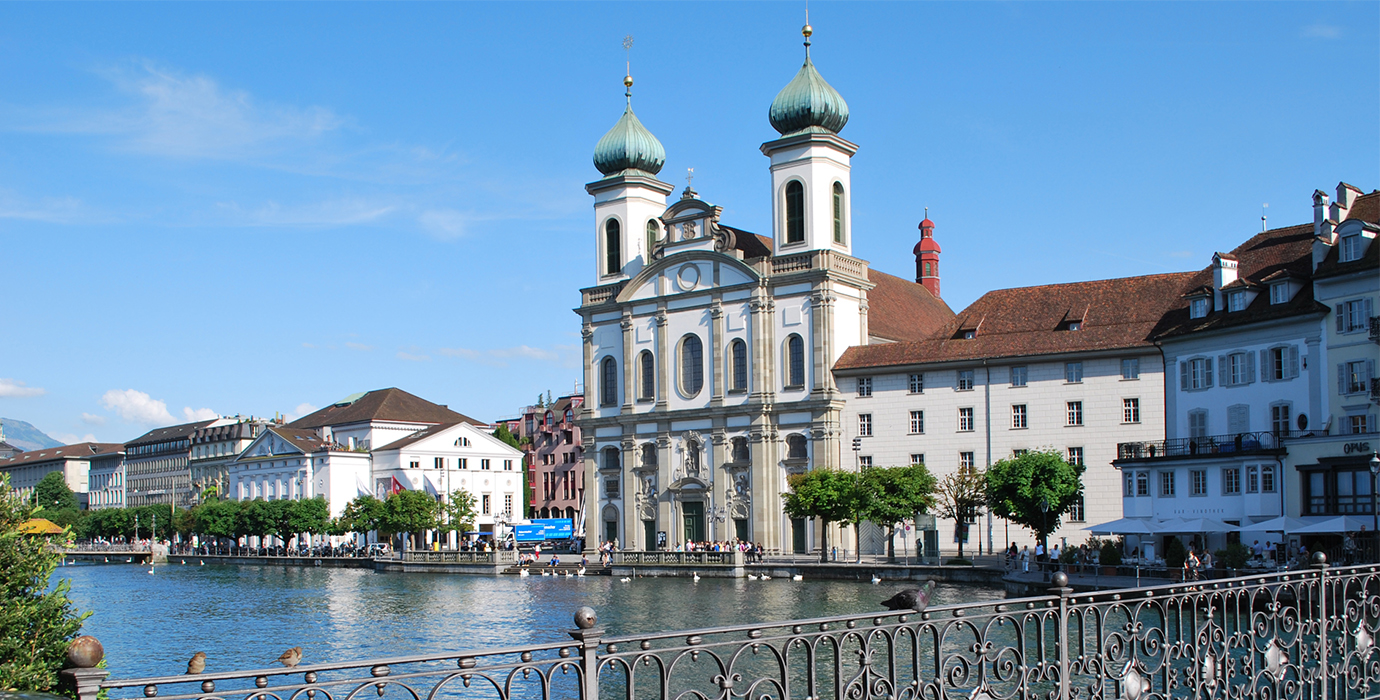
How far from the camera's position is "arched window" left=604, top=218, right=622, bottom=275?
285ft

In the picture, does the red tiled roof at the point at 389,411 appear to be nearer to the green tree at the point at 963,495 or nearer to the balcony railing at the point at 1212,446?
the green tree at the point at 963,495

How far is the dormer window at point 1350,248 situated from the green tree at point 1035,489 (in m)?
15.5

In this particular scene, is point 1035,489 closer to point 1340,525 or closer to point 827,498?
point 827,498

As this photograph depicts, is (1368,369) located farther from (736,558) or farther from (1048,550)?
(736,558)

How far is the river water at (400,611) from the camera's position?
36906 mm

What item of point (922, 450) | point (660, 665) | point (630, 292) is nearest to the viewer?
point (660, 665)

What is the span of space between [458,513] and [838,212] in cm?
3994

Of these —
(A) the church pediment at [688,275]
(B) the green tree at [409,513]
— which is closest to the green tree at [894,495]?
(A) the church pediment at [688,275]

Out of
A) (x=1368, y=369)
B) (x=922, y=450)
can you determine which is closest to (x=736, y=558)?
(x=922, y=450)

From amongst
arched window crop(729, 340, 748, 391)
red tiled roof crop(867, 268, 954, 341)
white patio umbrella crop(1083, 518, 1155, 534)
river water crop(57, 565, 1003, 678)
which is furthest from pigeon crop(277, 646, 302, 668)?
red tiled roof crop(867, 268, 954, 341)

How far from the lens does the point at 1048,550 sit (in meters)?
64.9

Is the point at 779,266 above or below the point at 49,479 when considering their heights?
above

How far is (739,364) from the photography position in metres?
78.8

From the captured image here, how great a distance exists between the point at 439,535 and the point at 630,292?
32.6 m
